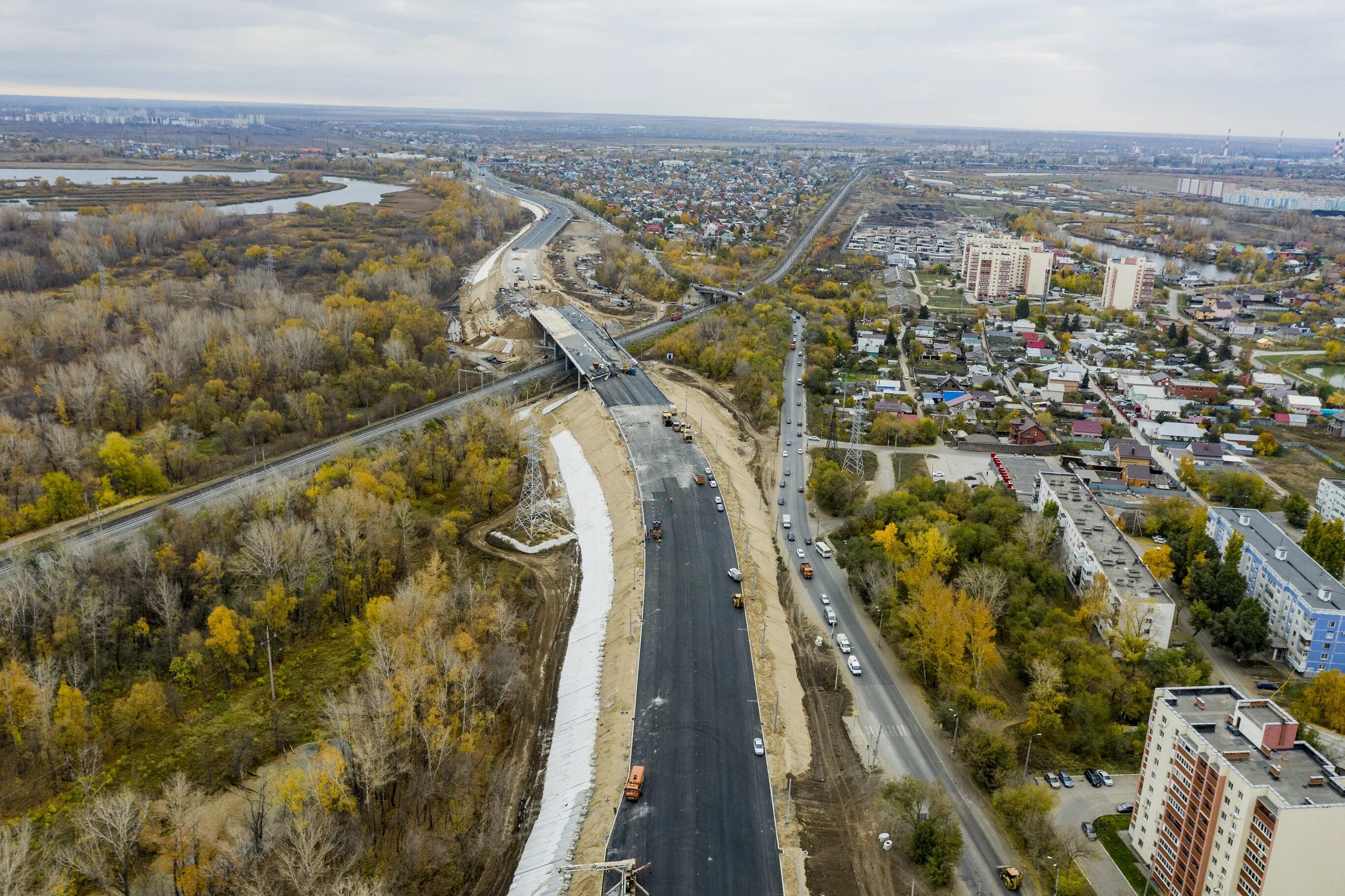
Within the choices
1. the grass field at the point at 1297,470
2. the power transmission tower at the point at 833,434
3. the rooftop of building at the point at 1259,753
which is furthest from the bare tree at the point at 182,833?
the grass field at the point at 1297,470

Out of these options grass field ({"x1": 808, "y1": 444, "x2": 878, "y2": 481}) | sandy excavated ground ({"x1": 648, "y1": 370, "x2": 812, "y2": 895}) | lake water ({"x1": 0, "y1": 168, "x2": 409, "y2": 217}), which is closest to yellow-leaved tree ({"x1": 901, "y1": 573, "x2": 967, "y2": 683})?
sandy excavated ground ({"x1": 648, "y1": 370, "x2": 812, "y2": 895})

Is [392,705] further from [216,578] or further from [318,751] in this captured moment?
[216,578]

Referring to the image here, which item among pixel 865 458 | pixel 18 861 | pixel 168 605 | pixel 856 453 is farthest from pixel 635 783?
pixel 865 458


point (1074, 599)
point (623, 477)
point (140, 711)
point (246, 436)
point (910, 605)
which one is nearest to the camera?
point (140, 711)

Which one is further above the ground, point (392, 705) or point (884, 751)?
point (392, 705)

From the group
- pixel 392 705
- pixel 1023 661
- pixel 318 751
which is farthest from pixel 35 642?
pixel 1023 661

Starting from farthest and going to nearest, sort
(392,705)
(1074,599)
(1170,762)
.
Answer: (1074,599) < (392,705) < (1170,762)
